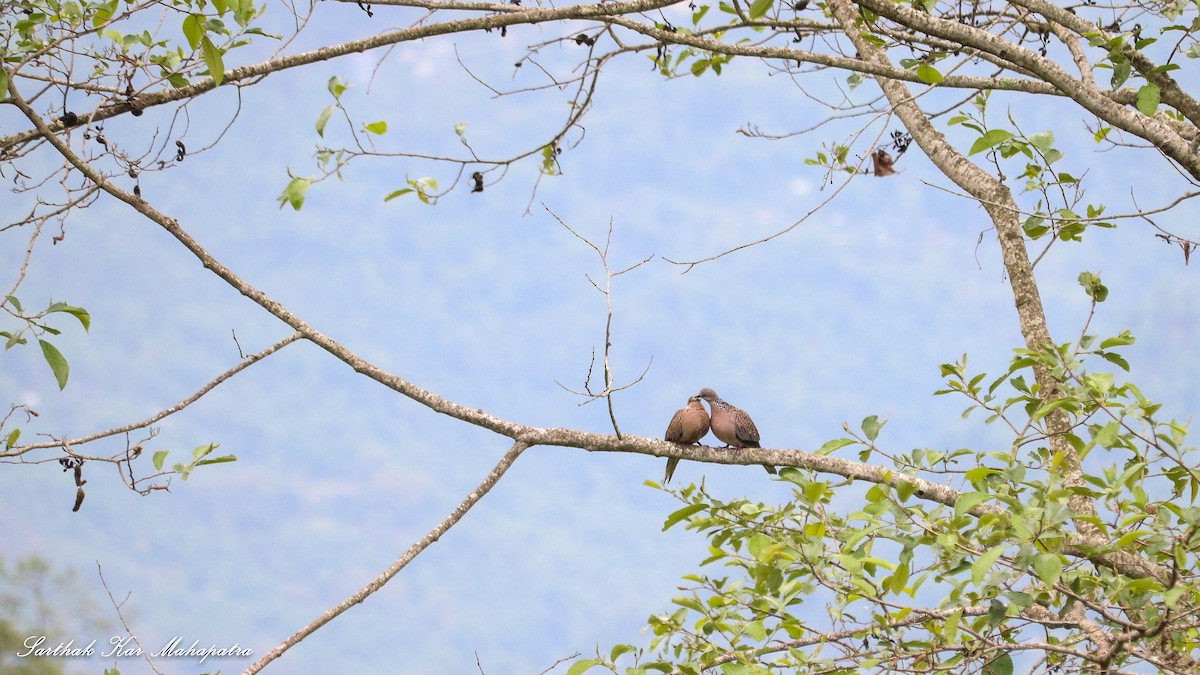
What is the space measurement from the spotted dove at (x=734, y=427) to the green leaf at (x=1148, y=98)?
197 centimetres

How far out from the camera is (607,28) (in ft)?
13.9

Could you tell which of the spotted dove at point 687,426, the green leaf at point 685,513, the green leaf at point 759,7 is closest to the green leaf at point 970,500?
the green leaf at point 685,513

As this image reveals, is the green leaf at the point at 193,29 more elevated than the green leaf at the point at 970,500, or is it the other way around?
the green leaf at the point at 193,29

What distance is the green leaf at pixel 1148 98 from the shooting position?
340 centimetres

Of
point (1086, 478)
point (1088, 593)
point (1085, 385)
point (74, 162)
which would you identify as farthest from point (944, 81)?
point (74, 162)

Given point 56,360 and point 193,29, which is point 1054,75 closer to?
point 193,29

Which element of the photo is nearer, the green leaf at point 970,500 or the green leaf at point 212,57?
the green leaf at point 970,500

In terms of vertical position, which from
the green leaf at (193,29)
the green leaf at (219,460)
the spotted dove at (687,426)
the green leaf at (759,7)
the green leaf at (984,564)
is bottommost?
the green leaf at (984,564)

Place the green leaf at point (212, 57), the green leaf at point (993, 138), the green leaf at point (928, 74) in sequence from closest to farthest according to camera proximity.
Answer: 1. the green leaf at point (212, 57)
2. the green leaf at point (993, 138)
3. the green leaf at point (928, 74)

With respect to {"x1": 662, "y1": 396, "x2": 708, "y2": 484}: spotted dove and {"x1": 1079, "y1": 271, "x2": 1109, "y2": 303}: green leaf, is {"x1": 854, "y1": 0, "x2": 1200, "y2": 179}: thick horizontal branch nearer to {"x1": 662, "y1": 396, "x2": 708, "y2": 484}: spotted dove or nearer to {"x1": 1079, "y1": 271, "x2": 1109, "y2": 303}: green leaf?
{"x1": 1079, "y1": 271, "x2": 1109, "y2": 303}: green leaf

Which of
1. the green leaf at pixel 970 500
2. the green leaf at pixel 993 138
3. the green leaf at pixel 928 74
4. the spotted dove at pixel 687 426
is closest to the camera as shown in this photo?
the green leaf at pixel 970 500

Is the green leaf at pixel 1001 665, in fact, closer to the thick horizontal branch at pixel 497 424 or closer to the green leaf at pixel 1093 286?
the thick horizontal branch at pixel 497 424

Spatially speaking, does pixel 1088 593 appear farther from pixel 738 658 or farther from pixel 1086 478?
pixel 738 658

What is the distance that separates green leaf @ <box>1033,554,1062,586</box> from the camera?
2.75 m
